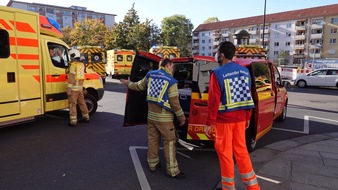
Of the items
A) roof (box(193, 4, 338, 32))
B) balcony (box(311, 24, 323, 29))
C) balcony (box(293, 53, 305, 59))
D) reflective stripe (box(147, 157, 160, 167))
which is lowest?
reflective stripe (box(147, 157, 160, 167))


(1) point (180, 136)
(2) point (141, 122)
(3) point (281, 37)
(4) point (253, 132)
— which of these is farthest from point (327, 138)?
(3) point (281, 37)

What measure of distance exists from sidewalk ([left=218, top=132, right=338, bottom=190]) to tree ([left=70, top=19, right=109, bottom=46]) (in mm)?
44852

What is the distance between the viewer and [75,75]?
22.8ft

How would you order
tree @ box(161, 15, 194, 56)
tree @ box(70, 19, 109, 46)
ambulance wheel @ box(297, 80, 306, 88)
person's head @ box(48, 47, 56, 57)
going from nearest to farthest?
person's head @ box(48, 47, 56, 57)
ambulance wheel @ box(297, 80, 306, 88)
tree @ box(70, 19, 109, 46)
tree @ box(161, 15, 194, 56)

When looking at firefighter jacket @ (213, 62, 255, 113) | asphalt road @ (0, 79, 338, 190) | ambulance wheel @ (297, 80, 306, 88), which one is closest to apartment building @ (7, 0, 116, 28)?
ambulance wheel @ (297, 80, 306, 88)

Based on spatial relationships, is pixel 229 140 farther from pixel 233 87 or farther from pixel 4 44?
pixel 4 44

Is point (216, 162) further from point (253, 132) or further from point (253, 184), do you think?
point (253, 184)

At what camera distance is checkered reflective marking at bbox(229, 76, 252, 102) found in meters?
3.29

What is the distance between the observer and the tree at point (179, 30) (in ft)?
265

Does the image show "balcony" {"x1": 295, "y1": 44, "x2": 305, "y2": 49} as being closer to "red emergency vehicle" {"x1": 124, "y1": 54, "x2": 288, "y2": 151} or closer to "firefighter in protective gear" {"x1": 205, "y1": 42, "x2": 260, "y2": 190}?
"red emergency vehicle" {"x1": 124, "y1": 54, "x2": 288, "y2": 151}

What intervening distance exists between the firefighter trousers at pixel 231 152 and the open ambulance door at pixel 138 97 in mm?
1883

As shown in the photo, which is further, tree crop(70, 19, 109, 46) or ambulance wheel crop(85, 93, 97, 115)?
tree crop(70, 19, 109, 46)

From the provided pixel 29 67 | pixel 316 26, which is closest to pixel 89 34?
pixel 29 67

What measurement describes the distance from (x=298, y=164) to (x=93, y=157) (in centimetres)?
360
